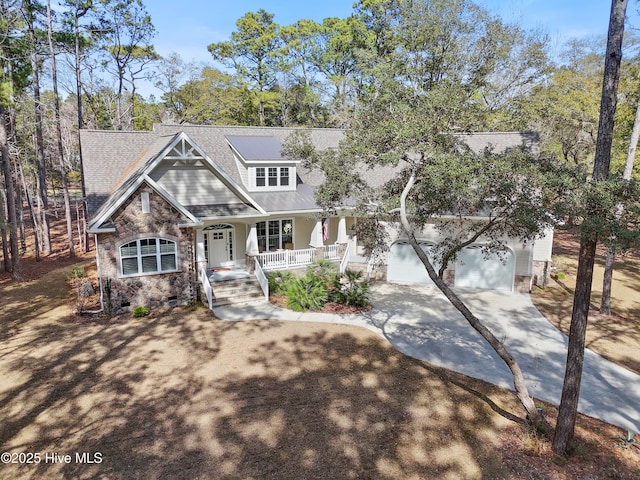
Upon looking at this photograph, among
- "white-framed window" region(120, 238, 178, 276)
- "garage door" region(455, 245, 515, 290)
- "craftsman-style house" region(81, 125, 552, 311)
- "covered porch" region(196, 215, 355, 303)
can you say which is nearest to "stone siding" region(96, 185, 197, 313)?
"craftsman-style house" region(81, 125, 552, 311)

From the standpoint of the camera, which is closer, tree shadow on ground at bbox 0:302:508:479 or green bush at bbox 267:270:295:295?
tree shadow on ground at bbox 0:302:508:479

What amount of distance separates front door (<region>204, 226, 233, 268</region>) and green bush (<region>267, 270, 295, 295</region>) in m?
2.70

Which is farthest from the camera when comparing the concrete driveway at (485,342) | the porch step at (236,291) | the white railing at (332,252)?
the white railing at (332,252)

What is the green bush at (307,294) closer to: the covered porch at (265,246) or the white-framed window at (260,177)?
the covered porch at (265,246)

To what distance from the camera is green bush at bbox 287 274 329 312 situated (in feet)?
51.7

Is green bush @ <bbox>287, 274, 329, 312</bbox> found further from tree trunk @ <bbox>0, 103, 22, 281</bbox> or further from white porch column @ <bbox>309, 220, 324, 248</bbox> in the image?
tree trunk @ <bbox>0, 103, 22, 281</bbox>

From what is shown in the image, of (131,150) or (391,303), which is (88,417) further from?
(131,150)

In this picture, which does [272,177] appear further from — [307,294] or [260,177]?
[307,294]

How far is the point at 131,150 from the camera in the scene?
2080cm

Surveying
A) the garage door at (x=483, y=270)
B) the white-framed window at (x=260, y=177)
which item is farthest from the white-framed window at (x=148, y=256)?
the garage door at (x=483, y=270)

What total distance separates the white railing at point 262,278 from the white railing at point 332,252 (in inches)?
154

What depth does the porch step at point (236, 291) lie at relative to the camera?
639 inches

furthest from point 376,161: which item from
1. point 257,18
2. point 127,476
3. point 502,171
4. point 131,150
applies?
point 257,18

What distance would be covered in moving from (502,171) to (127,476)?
8907mm
